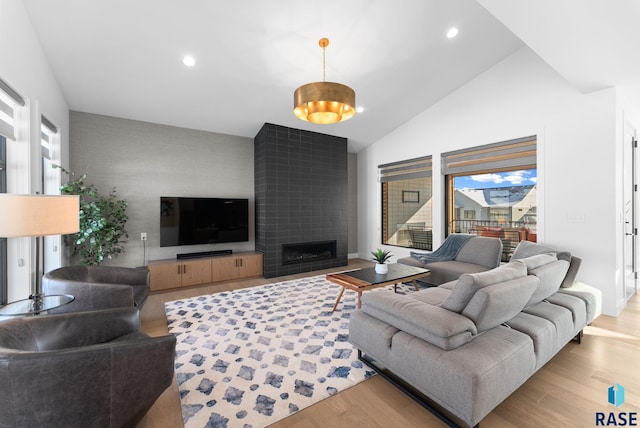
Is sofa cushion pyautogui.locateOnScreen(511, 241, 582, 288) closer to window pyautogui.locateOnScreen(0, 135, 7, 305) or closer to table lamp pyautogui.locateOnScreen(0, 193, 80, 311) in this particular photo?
table lamp pyautogui.locateOnScreen(0, 193, 80, 311)

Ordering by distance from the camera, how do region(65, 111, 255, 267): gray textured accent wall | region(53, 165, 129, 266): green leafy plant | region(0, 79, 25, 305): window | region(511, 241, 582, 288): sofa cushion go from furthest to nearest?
region(65, 111, 255, 267): gray textured accent wall, region(53, 165, 129, 266): green leafy plant, region(511, 241, 582, 288): sofa cushion, region(0, 79, 25, 305): window

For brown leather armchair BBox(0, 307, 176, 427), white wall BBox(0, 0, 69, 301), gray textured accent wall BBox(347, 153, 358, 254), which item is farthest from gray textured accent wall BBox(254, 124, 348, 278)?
brown leather armchair BBox(0, 307, 176, 427)

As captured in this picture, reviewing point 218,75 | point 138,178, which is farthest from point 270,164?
point 138,178

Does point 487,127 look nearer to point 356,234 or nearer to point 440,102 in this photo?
point 440,102

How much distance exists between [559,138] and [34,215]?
5483 millimetres

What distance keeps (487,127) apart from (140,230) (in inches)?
233

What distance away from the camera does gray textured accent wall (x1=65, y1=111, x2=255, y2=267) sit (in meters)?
4.31

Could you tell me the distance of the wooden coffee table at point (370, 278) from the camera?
3.12m

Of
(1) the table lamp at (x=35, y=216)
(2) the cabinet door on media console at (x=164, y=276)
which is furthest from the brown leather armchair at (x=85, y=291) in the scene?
(2) the cabinet door on media console at (x=164, y=276)

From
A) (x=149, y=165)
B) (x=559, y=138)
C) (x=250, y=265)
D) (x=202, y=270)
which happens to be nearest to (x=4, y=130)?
(x=149, y=165)

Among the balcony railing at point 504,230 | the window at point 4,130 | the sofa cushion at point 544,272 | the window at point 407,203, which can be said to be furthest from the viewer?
the window at point 407,203

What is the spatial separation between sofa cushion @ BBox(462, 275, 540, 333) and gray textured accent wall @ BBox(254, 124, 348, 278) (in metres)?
3.88

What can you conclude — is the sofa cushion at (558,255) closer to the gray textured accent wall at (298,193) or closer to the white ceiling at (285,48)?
the white ceiling at (285,48)

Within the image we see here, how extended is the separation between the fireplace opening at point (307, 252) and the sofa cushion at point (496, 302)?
153 inches
